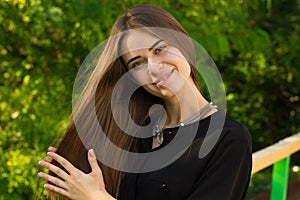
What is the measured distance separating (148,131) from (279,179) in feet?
6.14

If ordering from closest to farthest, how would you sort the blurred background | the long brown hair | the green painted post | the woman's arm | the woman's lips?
the woman's arm < the woman's lips < the long brown hair < the blurred background < the green painted post

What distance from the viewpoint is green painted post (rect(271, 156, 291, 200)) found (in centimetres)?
381

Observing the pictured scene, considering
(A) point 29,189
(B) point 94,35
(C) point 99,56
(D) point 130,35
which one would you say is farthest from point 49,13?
(D) point 130,35

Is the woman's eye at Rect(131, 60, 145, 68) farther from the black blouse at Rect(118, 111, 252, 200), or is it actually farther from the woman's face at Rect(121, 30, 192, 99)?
the black blouse at Rect(118, 111, 252, 200)

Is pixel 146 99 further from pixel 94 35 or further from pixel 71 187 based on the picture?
pixel 94 35

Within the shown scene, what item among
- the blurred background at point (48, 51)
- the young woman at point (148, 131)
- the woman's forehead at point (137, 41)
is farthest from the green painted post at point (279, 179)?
the woman's forehead at point (137, 41)

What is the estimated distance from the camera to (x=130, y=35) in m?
1.95

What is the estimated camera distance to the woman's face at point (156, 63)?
1.87 metres

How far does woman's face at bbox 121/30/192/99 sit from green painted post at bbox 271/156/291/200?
1990 mm

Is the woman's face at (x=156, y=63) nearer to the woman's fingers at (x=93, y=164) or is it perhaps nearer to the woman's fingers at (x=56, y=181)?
the woman's fingers at (x=93, y=164)

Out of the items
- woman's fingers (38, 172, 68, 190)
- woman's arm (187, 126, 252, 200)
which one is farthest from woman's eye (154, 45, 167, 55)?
woman's fingers (38, 172, 68, 190)

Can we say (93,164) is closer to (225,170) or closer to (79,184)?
(79,184)

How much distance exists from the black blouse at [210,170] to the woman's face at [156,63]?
13 cm

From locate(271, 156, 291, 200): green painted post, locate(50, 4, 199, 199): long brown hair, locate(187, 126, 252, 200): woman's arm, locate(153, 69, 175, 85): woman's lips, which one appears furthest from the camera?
locate(271, 156, 291, 200): green painted post
